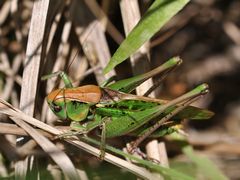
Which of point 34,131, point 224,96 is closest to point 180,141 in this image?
point 34,131

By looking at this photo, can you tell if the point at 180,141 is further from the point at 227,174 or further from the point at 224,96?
the point at 224,96

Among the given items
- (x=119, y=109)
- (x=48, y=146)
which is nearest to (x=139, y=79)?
(x=119, y=109)

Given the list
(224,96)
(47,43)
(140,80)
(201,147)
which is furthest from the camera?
(224,96)

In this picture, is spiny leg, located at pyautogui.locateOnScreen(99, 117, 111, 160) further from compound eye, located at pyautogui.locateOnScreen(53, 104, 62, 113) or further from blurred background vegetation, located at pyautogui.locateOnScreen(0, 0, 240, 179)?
compound eye, located at pyautogui.locateOnScreen(53, 104, 62, 113)

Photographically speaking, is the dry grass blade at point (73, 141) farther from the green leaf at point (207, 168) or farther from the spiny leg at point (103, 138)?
the green leaf at point (207, 168)

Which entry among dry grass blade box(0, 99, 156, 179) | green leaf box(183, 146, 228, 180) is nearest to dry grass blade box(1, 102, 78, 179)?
dry grass blade box(0, 99, 156, 179)

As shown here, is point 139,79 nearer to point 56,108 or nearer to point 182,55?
point 56,108
